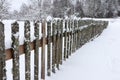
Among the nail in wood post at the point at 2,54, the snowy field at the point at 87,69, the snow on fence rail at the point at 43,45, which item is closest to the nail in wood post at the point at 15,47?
the snow on fence rail at the point at 43,45

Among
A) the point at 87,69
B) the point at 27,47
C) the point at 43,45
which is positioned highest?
the point at 27,47

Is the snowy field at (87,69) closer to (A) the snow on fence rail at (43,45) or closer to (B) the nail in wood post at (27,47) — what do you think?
(A) the snow on fence rail at (43,45)

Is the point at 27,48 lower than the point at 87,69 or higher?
higher

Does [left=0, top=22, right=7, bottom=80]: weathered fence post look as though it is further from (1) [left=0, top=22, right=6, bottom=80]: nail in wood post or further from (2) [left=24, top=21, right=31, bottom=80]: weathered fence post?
(2) [left=24, top=21, right=31, bottom=80]: weathered fence post

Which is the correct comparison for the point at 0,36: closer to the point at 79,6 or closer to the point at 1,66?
the point at 1,66

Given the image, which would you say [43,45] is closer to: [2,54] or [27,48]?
[27,48]

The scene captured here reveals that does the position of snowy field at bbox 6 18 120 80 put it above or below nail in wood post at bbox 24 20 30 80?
below

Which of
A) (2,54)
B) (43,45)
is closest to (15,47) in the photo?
(2,54)

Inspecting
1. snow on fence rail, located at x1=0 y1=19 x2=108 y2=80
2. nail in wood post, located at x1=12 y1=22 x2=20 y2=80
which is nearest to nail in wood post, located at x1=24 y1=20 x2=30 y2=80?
snow on fence rail, located at x1=0 y1=19 x2=108 y2=80

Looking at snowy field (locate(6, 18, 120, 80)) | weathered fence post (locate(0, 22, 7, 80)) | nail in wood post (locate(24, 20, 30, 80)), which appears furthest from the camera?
snowy field (locate(6, 18, 120, 80))

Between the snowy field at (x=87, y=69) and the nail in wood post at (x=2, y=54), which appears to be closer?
the nail in wood post at (x=2, y=54)

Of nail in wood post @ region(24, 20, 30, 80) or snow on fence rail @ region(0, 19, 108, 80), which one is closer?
snow on fence rail @ region(0, 19, 108, 80)

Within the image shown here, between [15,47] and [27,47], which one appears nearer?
[15,47]

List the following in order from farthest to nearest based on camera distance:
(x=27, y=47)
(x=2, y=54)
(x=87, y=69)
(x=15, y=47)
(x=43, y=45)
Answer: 1. (x=87, y=69)
2. (x=43, y=45)
3. (x=27, y=47)
4. (x=15, y=47)
5. (x=2, y=54)
